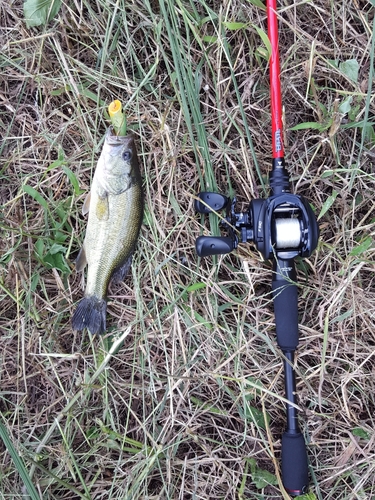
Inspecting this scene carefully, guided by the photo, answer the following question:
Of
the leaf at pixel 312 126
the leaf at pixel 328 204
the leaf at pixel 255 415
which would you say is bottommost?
the leaf at pixel 255 415

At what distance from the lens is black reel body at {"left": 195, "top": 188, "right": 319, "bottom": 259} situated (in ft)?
6.50

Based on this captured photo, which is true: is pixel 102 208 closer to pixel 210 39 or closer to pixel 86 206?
pixel 86 206

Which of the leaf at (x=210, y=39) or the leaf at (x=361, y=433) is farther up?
the leaf at (x=210, y=39)

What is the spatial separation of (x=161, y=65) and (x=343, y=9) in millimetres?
1028

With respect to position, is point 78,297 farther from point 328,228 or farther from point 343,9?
point 343,9

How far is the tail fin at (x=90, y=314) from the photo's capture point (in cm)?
223

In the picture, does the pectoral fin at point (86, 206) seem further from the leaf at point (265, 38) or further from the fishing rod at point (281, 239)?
the leaf at point (265, 38)

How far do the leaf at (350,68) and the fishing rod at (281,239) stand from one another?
17.0 inches

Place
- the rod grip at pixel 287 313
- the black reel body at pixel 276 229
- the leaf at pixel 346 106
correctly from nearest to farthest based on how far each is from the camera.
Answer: the black reel body at pixel 276 229 → the rod grip at pixel 287 313 → the leaf at pixel 346 106

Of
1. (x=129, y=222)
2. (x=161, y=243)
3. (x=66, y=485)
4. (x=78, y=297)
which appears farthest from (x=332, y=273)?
(x=66, y=485)

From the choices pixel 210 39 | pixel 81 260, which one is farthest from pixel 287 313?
pixel 210 39

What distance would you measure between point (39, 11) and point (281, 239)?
5.70ft

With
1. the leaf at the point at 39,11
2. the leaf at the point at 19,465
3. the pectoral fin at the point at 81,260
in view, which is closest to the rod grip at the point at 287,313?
the pectoral fin at the point at 81,260

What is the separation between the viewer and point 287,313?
6.86ft
